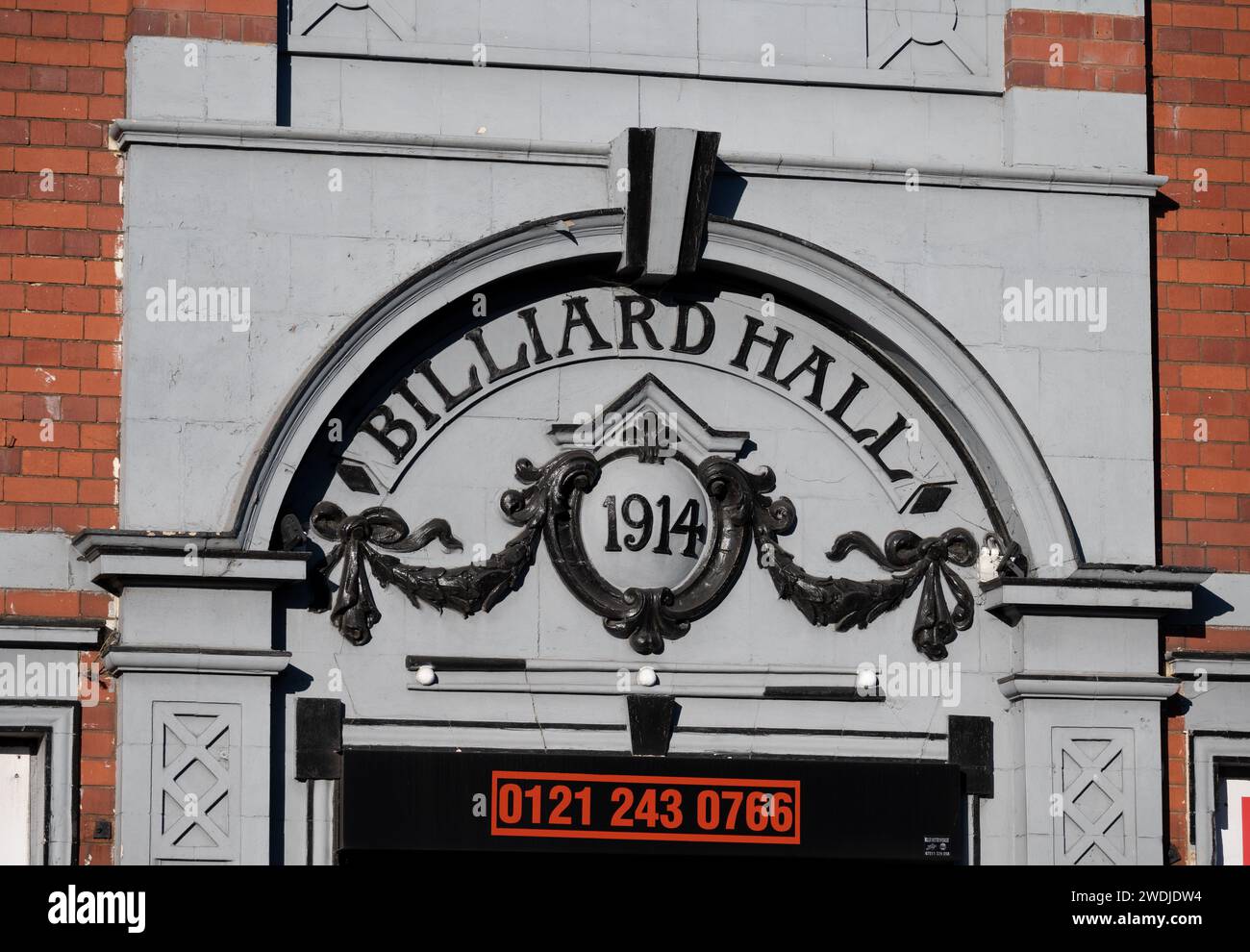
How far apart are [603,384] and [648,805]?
9.01 ft

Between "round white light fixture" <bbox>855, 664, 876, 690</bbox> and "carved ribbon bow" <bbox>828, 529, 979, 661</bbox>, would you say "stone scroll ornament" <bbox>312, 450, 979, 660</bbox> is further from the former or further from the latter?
"round white light fixture" <bbox>855, 664, 876, 690</bbox>

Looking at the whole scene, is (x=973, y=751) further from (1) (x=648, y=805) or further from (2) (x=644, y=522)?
(2) (x=644, y=522)

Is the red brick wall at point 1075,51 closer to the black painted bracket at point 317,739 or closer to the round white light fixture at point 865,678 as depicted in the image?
the round white light fixture at point 865,678

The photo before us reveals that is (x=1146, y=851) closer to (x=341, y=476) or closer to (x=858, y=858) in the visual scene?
(x=858, y=858)

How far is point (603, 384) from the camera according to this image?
15227 millimetres

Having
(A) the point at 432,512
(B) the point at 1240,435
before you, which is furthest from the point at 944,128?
(A) the point at 432,512

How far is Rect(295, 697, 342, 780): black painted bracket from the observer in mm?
14367

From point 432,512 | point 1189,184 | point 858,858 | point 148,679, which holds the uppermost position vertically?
point 1189,184

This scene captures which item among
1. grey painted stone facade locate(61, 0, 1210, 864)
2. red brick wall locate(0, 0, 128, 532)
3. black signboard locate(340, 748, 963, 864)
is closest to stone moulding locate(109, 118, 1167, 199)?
grey painted stone facade locate(61, 0, 1210, 864)

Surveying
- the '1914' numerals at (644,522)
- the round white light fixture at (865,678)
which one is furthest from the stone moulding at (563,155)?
the round white light fixture at (865,678)

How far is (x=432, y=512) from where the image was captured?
587 inches

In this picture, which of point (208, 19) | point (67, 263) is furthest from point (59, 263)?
point (208, 19)

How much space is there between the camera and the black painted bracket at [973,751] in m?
15.1

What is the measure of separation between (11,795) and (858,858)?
5.24 m
